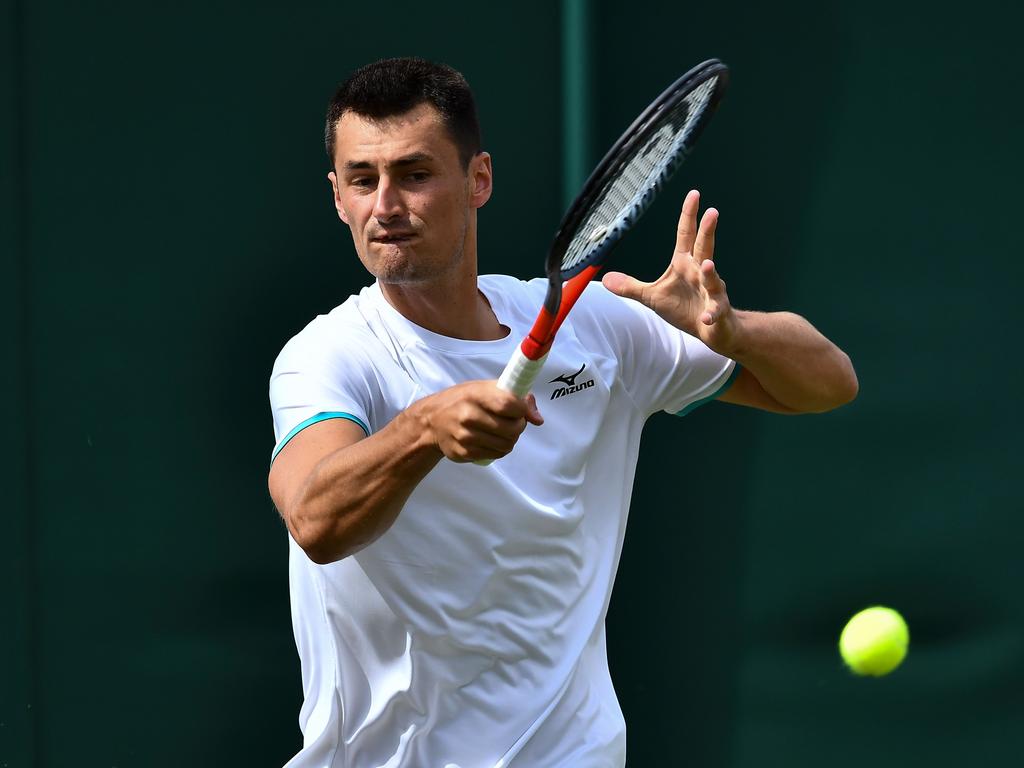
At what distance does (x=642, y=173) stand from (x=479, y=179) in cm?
56

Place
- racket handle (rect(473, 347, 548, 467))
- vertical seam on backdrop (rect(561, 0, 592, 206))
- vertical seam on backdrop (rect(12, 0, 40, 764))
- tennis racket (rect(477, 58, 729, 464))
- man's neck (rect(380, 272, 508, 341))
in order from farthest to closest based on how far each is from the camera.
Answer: vertical seam on backdrop (rect(561, 0, 592, 206))
vertical seam on backdrop (rect(12, 0, 40, 764))
man's neck (rect(380, 272, 508, 341))
tennis racket (rect(477, 58, 729, 464))
racket handle (rect(473, 347, 548, 467))

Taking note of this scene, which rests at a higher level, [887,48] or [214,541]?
[887,48]

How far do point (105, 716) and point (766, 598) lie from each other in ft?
4.94

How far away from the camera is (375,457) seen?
7.47 feet

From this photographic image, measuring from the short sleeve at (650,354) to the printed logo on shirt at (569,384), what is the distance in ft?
0.38

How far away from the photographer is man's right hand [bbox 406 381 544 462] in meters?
2.09

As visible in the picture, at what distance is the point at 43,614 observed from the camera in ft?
10.9

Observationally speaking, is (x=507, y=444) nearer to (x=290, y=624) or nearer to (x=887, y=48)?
(x=290, y=624)

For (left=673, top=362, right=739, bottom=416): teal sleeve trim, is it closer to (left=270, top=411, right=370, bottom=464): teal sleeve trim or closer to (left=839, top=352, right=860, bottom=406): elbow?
(left=839, top=352, right=860, bottom=406): elbow

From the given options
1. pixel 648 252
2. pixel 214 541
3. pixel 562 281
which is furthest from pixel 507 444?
pixel 648 252

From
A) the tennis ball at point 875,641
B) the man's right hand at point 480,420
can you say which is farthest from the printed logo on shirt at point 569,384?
the tennis ball at point 875,641

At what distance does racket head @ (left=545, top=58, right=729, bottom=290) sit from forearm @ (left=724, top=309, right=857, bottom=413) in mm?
410

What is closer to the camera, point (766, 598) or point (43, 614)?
point (43, 614)

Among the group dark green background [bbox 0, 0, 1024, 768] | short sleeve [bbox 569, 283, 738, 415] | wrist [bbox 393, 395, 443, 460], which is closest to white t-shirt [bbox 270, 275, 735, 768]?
short sleeve [bbox 569, 283, 738, 415]
